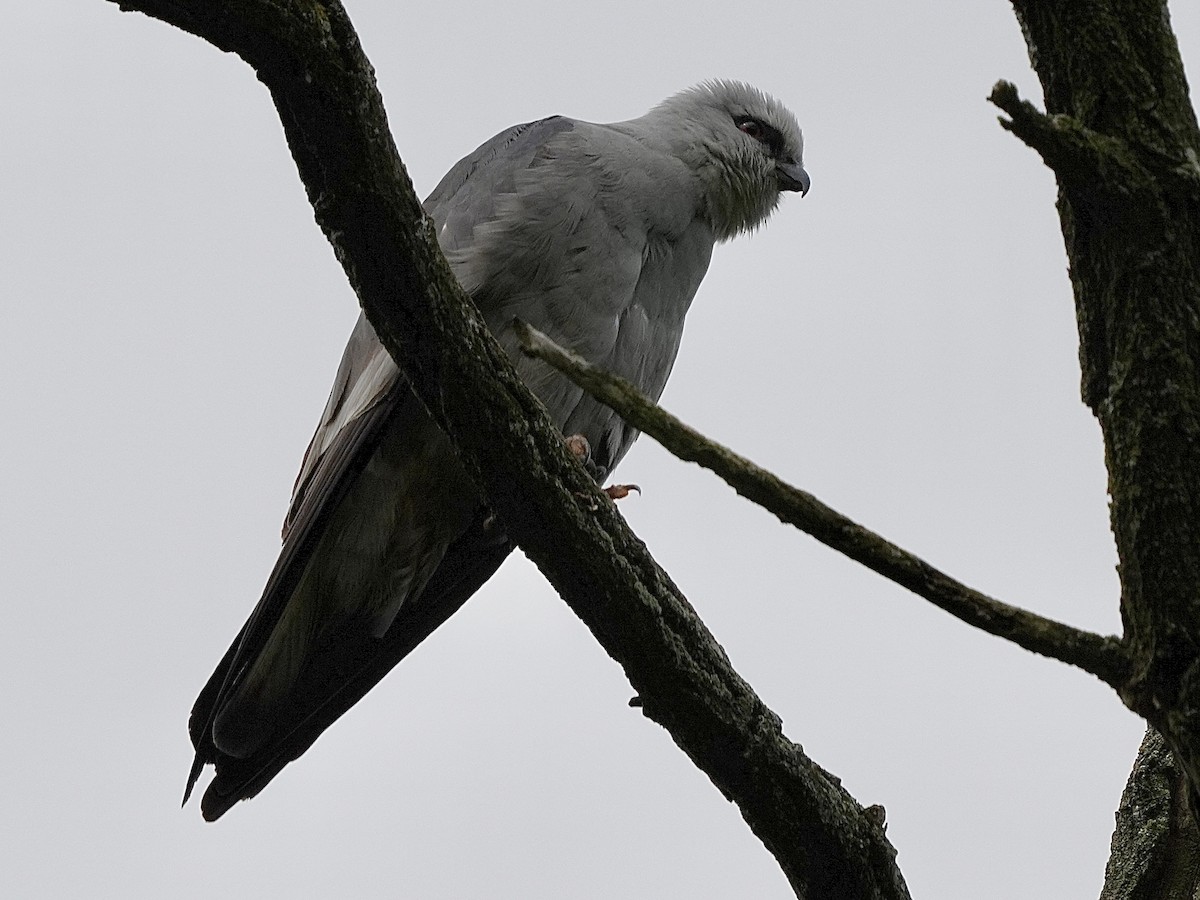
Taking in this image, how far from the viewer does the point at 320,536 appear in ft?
14.4

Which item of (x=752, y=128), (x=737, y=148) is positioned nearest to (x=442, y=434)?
(x=737, y=148)

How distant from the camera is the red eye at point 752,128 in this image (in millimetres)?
6012

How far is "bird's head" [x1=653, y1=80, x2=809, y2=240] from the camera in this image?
5602 millimetres

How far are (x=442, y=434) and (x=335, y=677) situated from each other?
0.98 metres

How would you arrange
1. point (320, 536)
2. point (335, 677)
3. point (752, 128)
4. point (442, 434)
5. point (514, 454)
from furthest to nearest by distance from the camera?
point (752, 128)
point (335, 677)
point (442, 434)
point (320, 536)
point (514, 454)

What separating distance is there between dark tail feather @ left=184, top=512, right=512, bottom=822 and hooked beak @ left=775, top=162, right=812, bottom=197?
2248 millimetres

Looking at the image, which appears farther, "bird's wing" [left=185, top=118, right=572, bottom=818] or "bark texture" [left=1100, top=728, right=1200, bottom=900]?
"bird's wing" [left=185, top=118, right=572, bottom=818]

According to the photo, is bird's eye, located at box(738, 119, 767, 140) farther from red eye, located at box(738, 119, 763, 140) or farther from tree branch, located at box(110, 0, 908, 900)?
tree branch, located at box(110, 0, 908, 900)

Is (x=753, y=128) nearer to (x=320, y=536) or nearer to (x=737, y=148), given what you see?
(x=737, y=148)

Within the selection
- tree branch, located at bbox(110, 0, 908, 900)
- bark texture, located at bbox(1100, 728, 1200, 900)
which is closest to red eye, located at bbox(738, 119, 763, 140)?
tree branch, located at bbox(110, 0, 908, 900)

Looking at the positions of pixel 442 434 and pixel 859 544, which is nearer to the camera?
pixel 859 544

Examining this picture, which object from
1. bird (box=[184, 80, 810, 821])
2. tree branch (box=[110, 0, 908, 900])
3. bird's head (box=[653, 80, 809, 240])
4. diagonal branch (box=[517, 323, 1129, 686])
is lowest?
diagonal branch (box=[517, 323, 1129, 686])

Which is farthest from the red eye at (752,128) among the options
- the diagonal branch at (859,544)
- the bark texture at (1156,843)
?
the diagonal branch at (859,544)

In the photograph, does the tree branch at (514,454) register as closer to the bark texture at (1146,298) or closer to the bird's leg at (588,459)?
the bark texture at (1146,298)
